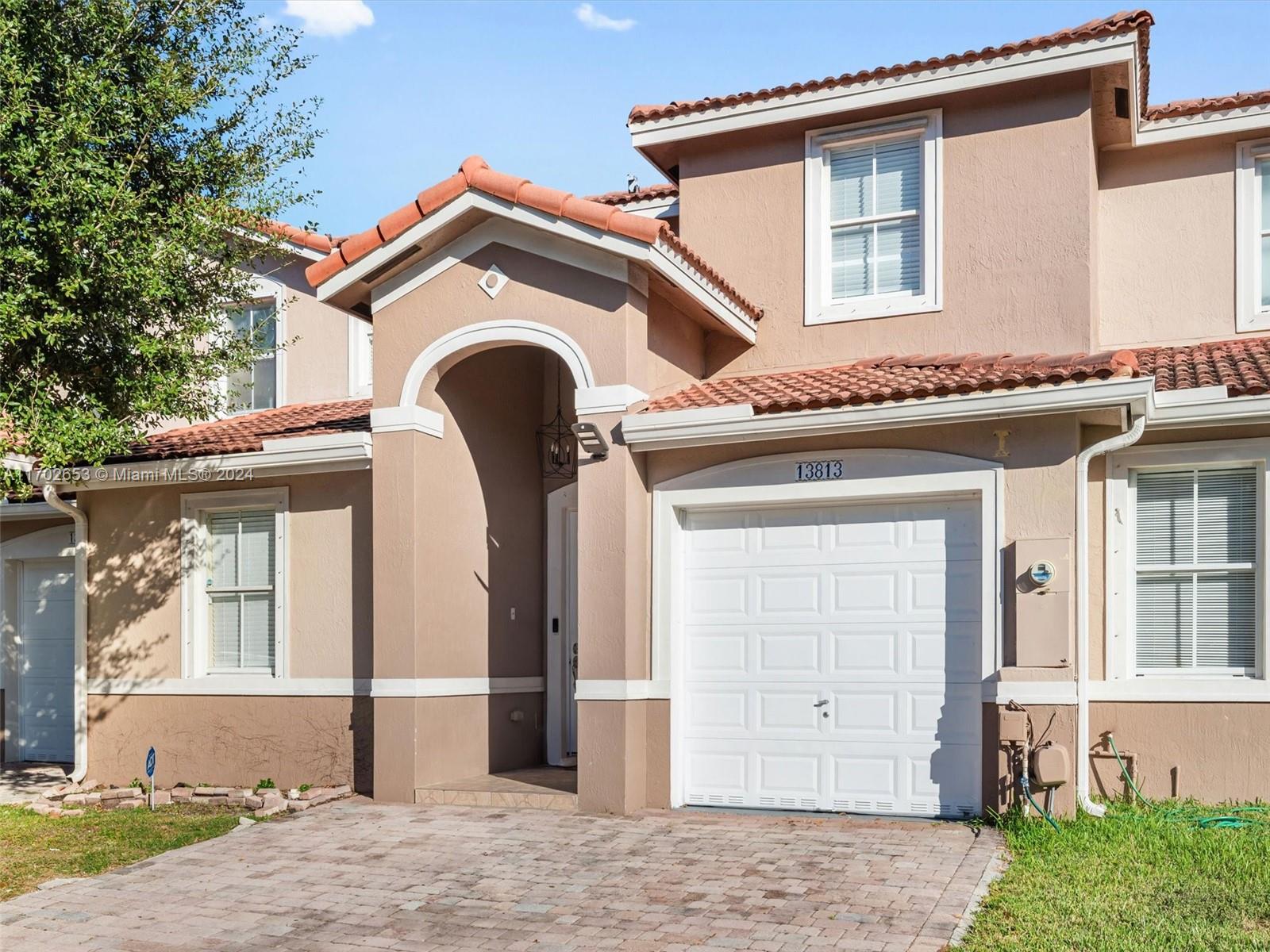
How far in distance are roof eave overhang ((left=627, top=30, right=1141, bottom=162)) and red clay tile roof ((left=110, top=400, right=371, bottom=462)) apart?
418 centimetres

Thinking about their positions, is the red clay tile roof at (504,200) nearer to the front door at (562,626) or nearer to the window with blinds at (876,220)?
the window with blinds at (876,220)

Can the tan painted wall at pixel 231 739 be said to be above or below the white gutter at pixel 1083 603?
below

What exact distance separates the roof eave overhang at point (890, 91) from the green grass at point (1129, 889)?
254 inches

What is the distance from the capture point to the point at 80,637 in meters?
13.9

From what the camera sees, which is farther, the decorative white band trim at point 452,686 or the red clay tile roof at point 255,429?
the red clay tile roof at point 255,429

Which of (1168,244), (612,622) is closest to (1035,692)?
(612,622)

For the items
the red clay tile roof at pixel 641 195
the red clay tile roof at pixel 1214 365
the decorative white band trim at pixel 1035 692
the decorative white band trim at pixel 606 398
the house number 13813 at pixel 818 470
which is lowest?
the decorative white band trim at pixel 1035 692

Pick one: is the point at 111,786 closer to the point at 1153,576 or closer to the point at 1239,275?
the point at 1153,576

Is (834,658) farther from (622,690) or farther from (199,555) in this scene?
(199,555)

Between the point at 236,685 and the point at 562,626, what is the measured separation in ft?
11.1

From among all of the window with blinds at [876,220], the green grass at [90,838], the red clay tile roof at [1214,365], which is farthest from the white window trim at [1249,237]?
the green grass at [90,838]

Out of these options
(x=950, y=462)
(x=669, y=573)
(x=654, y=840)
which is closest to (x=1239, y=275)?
(x=950, y=462)

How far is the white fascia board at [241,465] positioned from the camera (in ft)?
40.3

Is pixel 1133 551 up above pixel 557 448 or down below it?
below
